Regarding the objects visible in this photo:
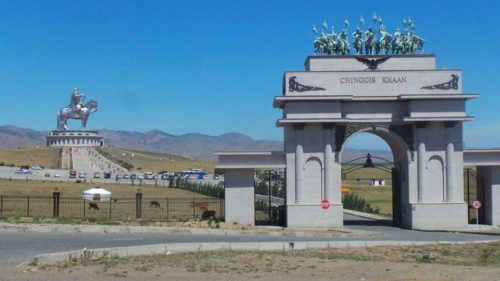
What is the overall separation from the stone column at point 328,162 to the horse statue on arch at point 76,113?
10831cm

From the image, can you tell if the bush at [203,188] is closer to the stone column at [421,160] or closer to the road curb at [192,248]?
the stone column at [421,160]

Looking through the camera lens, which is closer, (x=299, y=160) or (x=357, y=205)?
(x=299, y=160)

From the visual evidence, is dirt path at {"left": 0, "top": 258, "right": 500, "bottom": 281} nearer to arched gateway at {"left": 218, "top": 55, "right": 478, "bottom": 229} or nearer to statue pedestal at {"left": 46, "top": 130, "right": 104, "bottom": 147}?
arched gateway at {"left": 218, "top": 55, "right": 478, "bottom": 229}

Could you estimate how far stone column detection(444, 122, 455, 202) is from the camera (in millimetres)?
37531

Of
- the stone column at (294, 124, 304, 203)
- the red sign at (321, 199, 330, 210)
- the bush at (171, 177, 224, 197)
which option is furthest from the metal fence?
the red sign at (321, 199, 330, 210)

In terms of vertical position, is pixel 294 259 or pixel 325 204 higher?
pixel 325 204

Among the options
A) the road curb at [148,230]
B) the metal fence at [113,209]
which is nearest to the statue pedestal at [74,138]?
the metal fence at [113,209]

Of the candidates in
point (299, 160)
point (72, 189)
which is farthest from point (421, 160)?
point (72, 189)

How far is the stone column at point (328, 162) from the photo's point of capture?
37.3 m

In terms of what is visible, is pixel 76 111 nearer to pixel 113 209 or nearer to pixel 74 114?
→ pixel 74 114

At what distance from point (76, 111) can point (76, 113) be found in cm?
44

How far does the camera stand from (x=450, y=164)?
37.6 m

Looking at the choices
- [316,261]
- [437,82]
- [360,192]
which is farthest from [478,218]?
[360,192]

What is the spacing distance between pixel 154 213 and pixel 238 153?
11036mm
